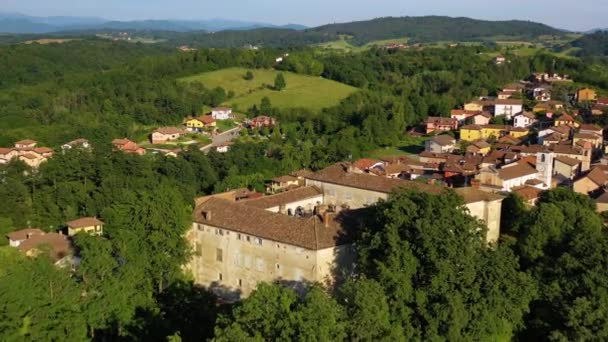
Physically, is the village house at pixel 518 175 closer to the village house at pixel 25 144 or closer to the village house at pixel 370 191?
the village house at pixel 370 191

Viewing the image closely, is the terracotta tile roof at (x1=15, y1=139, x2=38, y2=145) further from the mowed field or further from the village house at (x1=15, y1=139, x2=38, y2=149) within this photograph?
the mowed field

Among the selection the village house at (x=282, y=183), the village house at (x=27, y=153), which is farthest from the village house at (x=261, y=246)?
the village house at (x=27, y=153)

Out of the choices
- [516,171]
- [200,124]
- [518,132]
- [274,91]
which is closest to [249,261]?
[516,171]

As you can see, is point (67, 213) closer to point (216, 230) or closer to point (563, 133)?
point (216, 230)

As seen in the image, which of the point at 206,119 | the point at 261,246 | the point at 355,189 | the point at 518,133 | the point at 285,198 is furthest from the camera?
the point at 206,119

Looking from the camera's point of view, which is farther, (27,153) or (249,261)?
(27,153)

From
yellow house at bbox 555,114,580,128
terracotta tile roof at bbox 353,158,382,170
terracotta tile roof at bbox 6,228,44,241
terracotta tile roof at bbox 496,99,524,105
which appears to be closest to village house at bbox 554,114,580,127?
yellow house at bbox 555,114,580,128

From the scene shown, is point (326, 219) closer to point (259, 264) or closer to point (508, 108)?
point (259, 264)
